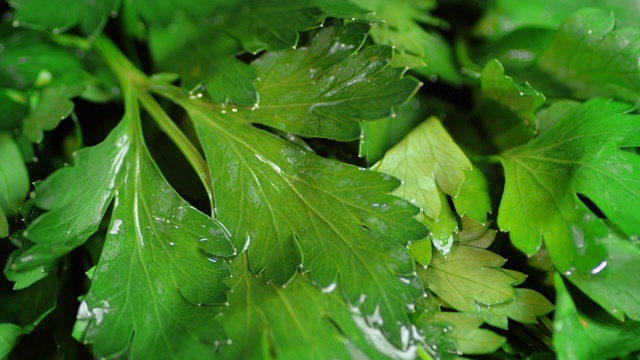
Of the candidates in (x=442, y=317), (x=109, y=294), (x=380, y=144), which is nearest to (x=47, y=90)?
(x=109, y=294)

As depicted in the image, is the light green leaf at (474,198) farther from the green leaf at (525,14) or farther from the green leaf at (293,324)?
the green leaf at (525,14)

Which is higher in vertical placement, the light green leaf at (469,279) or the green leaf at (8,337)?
the light green leaf at (469,279)

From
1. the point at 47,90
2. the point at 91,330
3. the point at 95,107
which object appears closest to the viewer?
the point at 91,330

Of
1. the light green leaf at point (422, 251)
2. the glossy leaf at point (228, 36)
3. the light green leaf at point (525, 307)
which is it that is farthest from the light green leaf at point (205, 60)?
the light green leaf at point (525, 307)

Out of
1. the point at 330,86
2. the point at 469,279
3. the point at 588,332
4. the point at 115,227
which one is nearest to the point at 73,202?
the point at 115,227

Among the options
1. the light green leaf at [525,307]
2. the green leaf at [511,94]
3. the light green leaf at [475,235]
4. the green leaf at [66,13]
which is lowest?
the light green leaf at [525,307]

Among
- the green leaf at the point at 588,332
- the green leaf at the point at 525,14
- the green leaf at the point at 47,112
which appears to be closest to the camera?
the green leaf at the point at 588,332

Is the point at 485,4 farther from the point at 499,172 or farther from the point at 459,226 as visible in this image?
the point at 459,226
